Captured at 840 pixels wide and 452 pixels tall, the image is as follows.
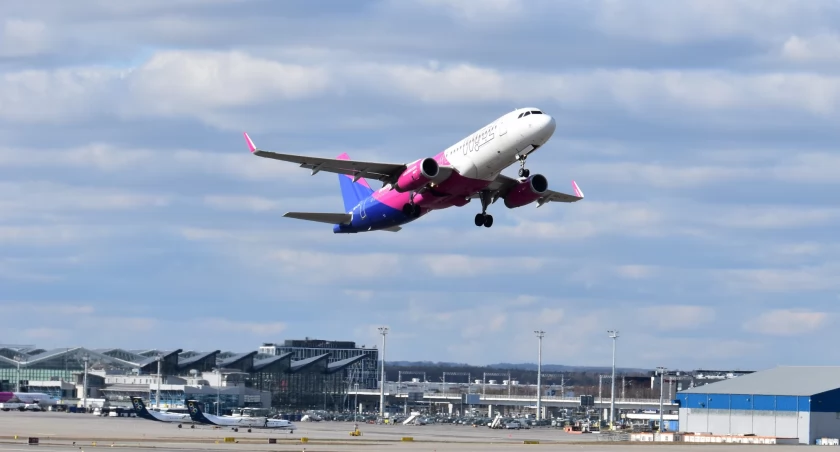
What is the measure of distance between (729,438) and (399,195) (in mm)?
64137

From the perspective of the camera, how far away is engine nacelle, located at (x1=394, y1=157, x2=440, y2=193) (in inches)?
2963

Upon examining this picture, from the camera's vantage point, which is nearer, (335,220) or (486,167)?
(486,167)

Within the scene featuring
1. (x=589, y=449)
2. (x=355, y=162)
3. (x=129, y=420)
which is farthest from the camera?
(x=129, y=420)

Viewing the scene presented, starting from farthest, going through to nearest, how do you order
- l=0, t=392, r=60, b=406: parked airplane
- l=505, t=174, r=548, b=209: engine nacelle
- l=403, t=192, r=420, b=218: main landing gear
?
l=0, t=392, r=60, b=406: parked airplane < l=403, t=192, r=420, b=218: main landing gear < l=505, t=174, r=548, b=209: engine nacelle

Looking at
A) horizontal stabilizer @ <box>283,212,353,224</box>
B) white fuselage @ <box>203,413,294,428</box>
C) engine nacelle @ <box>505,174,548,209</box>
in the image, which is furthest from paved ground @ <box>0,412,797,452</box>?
engine nacelle @ <box>505,174,548,209</box>

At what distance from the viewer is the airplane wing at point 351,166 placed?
75312 mm

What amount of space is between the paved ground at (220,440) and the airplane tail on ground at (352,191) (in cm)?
1950

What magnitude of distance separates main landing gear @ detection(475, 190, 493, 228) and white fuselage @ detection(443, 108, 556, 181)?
5580 mm

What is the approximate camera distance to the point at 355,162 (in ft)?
252

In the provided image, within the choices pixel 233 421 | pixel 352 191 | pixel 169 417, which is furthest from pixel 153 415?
pixel 352 191

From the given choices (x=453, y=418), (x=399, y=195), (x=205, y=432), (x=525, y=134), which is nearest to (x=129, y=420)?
(x=205, y=432)

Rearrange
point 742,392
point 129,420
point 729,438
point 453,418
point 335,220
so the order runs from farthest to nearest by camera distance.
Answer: point 453,418 → point 129,420 → point 742,392 → point 729,438 → point 335,220

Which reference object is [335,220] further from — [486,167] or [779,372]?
[779,372]

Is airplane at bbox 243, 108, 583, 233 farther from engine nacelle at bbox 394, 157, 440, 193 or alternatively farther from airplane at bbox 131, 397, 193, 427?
airplane at bbox 131, 397, 193, 427
